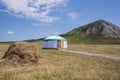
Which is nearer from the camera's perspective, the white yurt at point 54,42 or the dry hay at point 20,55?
the dry hay at point 20,55

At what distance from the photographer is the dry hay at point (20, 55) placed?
22.5 metres

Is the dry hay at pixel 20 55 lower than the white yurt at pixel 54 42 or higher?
lower

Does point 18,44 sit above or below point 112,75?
above

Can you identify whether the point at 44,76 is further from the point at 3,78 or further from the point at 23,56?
the point at 23,56

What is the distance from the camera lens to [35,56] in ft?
78.4

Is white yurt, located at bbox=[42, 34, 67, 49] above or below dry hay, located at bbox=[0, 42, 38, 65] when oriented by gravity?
above

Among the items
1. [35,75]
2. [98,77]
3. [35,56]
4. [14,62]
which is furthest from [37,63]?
[98,77]

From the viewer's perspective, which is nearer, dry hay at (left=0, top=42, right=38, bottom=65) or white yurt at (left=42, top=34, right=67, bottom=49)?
dry hay at (left=0, top=42, right=38, bottom=65)

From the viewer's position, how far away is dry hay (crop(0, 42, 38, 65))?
22.5 m

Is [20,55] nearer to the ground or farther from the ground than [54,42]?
nearer to the ground

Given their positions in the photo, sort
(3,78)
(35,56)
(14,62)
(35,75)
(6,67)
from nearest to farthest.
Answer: (3,78), (35,75), (6,67), (14,62), (35,56)

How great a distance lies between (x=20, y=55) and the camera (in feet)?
76.6

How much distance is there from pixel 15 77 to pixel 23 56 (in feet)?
23.9

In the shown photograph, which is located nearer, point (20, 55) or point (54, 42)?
point (20, 55)
